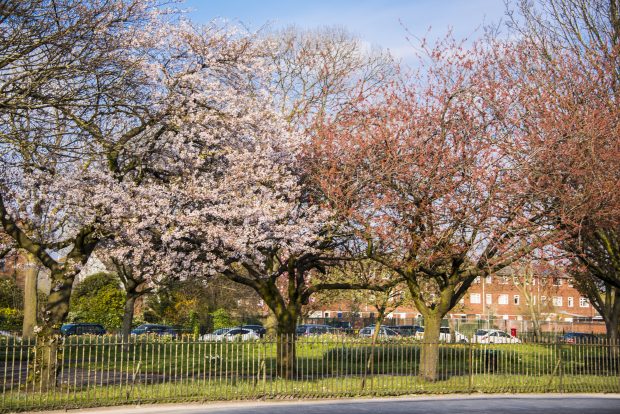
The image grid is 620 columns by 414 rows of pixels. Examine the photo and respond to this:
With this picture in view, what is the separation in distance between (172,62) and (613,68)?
15.2 m

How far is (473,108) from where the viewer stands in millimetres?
24594

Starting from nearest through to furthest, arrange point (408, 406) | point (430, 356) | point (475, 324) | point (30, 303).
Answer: point (408, 406) → point (430, 356) → point (30, 303) → point (475, 324)

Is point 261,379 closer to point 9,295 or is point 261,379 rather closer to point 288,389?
point 288,389

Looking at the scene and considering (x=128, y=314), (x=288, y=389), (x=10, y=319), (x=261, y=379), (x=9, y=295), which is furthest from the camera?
(x=9, y=295)

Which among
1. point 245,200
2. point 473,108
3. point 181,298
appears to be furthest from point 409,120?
point 181,298

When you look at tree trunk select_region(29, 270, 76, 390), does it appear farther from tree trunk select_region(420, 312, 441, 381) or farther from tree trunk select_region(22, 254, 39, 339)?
tree trunk select_region(22, 254, 39, 339)

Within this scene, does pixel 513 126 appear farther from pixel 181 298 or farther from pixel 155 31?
pixel 181 298

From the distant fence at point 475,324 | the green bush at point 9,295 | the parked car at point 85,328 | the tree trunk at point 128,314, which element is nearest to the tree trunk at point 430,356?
the tree trunk at point 128,314

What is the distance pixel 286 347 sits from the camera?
21.3 m

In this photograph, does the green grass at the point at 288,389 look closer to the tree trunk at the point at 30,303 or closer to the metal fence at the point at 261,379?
the metal fence at the point at 261,379

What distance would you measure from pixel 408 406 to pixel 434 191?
697 cm

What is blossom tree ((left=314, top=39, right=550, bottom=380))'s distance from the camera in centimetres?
2272

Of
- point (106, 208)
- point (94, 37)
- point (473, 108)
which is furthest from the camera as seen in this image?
point (473, 108)

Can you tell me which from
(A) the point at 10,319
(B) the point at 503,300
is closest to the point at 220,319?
(A) the point at 10,319
